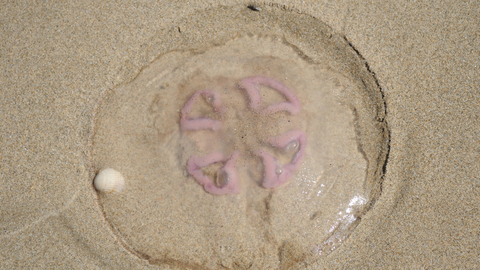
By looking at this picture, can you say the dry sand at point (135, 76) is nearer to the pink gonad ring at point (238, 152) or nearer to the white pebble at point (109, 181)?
the white pebble at point (109, 181)

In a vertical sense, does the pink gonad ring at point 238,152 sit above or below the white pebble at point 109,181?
above

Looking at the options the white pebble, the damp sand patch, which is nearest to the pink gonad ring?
the damp sand patch

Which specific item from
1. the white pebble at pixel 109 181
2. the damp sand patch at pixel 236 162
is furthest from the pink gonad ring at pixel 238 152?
the white pebble at pixel 109 181

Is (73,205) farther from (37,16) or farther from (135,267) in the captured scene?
(37,16)

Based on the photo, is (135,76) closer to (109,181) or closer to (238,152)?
(109,181)

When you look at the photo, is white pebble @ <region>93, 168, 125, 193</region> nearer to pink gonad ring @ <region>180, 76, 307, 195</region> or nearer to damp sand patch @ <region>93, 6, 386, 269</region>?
damp sand patch @ <region>93, 6, 386, 269</region>

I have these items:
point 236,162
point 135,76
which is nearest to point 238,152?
point 236,162
